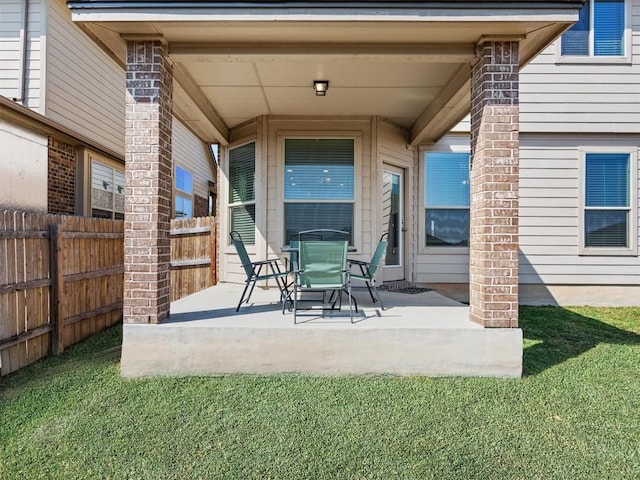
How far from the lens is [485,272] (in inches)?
121

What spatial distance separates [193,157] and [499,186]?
1061cm

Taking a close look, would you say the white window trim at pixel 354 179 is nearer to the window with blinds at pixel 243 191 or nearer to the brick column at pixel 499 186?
the window with blinds at pixel 243 191

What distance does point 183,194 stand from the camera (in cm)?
1089

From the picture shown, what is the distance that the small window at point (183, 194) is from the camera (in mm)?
10352

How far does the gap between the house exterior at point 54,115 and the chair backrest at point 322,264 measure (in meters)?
3.71

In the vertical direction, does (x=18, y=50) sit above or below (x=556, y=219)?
above

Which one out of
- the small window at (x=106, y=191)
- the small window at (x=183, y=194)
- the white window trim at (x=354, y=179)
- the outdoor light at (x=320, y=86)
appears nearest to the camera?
the outdoor light at (x=320, y=86)

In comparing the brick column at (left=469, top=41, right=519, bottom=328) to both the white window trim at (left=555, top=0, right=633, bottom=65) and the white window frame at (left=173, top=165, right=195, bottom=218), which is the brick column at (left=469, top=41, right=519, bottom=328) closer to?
the white window trim at (left=555, top=0, right=633, bottom=65)

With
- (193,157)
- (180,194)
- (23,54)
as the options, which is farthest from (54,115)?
(193,157)

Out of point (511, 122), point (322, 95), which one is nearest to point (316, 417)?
point (511, 122)

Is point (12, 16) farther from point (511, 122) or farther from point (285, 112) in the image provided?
point (511, 122)

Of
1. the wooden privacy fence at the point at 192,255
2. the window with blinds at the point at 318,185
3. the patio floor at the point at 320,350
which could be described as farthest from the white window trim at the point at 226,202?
the patio floor at the point at 320,350

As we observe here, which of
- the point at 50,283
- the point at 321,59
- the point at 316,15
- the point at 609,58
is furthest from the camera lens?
the point at 609,58

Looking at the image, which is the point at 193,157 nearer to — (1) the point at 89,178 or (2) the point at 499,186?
(1) the point at 89,178
